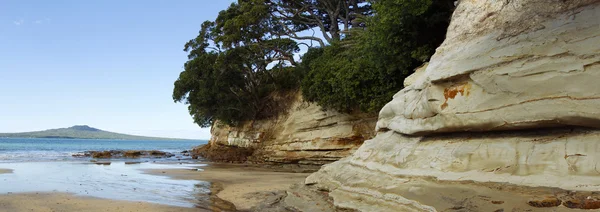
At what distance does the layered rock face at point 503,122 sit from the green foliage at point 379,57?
5.00 m

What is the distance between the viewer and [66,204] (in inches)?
376

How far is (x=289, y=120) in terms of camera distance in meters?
24.4

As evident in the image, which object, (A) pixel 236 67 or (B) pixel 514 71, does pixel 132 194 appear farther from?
(A) pixel 236 67

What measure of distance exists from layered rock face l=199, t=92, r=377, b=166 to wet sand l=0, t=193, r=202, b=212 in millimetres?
11543

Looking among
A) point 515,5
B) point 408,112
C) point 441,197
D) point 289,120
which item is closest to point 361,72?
point 289,120

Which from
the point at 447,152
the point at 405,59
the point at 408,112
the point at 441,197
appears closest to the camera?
the point at 441,197

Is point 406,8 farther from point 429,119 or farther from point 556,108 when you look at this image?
point 556,108

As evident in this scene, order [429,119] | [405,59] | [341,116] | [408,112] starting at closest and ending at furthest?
1. [429,119]
2. [408,112]
3. [405,59]
4. [341,116]

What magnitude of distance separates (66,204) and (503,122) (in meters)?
9.31

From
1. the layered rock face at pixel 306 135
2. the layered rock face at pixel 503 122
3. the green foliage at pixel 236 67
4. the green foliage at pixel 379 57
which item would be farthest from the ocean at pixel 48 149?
the layered rock face at pixel 503 122

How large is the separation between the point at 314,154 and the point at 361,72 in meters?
5.66

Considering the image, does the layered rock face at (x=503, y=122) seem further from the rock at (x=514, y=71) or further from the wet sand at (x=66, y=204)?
the wet sand at (x=66, y=204)

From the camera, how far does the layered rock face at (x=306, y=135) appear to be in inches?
782

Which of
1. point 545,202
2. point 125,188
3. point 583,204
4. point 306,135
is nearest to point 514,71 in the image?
Answer: point 545,202
